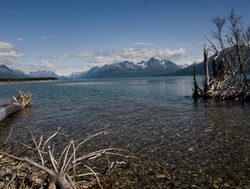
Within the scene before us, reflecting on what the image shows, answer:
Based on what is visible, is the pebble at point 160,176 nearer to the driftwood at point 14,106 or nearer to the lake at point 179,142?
the lake at point 179,142

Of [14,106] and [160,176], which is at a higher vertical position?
[14,106]

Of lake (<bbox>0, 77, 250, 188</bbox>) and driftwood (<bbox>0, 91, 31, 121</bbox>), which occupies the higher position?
driftwood (<bbox>0, 91, 31, 121</bbox>)

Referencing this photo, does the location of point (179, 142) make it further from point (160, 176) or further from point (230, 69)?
point (230, 69)

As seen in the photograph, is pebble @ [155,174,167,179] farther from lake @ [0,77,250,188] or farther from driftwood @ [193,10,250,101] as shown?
driftwood @ [193,10,250,101]

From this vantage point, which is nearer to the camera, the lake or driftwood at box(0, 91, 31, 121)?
the lake

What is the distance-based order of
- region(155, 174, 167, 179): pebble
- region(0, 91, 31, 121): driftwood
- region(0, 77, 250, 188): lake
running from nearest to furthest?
region(0, 77, 250, 188): lake < region(155, 174, 167, 179): pebble < region(0, 91, 31, 121): driftwood

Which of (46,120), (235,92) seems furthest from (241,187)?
(235,92)

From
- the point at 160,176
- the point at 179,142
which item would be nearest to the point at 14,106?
the point at 179,142

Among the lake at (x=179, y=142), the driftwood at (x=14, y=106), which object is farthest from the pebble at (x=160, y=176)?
the driftwood at (x=14, y=106)

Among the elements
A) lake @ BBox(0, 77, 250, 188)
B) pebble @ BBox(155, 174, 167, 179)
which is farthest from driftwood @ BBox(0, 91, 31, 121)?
pebble @ BBox(155, 174, 167, 179)

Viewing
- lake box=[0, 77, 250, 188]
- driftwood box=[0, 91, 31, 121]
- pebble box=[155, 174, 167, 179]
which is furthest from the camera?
driftwood box=[0, 91, 31, 121]

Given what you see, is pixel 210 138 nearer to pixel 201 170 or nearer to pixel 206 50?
pixel 201 170

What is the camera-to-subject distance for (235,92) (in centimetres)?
4047

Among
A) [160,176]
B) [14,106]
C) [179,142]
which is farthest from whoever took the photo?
[14,106]
